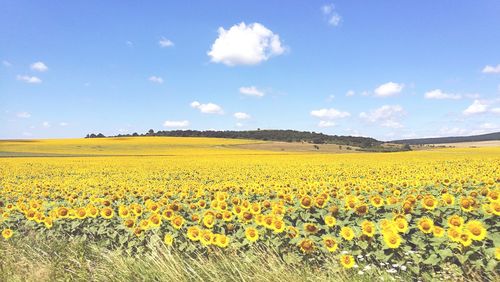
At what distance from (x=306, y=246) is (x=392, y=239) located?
2.96 feet

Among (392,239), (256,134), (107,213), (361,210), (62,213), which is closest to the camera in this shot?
Answer: (392,239)

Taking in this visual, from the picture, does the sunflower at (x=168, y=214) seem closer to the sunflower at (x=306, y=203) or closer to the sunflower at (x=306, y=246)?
the sunflower at (x=306, y=203)

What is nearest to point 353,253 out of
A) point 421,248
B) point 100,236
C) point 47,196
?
point 421,248

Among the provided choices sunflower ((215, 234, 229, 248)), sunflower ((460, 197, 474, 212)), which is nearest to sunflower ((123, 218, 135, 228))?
sunflower ((215, 234, 229, 248))

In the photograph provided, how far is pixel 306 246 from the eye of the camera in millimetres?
4691

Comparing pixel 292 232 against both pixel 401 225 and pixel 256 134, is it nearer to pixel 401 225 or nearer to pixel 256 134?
pixel 401 225

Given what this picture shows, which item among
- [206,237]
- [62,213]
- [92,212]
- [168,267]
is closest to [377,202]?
[206,237]

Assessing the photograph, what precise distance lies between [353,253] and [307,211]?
148 cm

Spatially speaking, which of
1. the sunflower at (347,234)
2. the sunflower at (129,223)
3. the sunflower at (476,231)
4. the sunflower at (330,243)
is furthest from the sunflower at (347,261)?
the sunflower at (129,223)

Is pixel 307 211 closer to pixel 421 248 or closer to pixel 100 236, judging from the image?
pixel 421 248

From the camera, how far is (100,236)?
628 centimetres

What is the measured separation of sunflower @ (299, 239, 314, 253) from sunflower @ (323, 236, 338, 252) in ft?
0.50

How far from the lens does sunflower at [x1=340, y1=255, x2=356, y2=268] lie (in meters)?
4.25

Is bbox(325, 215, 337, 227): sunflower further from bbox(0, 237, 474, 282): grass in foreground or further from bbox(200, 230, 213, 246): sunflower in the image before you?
bbox(200, 230, 213, 246): sunflower
